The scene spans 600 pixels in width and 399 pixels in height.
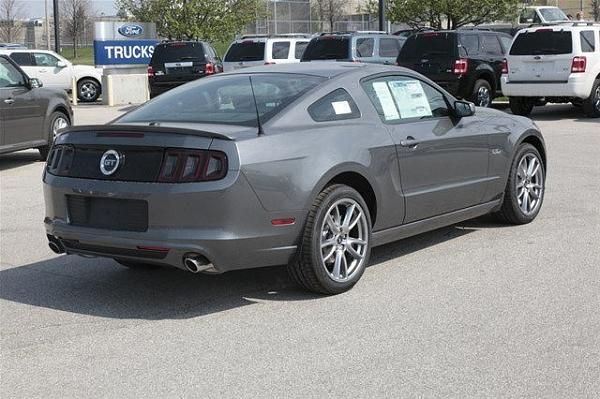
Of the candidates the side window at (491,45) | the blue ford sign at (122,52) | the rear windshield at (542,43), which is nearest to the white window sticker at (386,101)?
the rear windshield at (542,43)

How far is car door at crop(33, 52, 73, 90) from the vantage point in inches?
1110

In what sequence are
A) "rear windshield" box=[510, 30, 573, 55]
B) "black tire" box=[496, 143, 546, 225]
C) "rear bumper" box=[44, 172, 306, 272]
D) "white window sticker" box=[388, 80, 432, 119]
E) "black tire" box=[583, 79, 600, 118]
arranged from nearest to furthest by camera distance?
"rear bumper" box=[44, 172, 306, 272] → "white window sticker" box=[388, 80, 432, 119] → "black tire" box=[496, 143, 546, 225] → "rear windshield" box=[510, 30, 573, 55] → "black tire" box=[583, 79, 600, 118]

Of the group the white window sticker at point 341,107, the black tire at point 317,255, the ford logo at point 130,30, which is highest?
the ford logo at point 130,30

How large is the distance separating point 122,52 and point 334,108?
22.4m

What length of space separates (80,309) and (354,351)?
192cm

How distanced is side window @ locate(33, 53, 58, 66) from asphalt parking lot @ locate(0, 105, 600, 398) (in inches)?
849

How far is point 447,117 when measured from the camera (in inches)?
282

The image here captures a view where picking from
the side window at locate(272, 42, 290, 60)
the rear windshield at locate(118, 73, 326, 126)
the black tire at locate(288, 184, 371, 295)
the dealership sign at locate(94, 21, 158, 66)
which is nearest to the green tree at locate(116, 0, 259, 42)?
the dealership sign at locate(94, 21, 158, 66)

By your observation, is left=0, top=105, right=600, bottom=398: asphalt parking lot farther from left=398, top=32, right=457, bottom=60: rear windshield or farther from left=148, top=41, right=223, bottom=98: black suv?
left=148, top=41, right=223, bottom=98: black suv

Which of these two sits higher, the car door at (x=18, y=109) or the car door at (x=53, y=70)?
the car door at (x=53, y=70)

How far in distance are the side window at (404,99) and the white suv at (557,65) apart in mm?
11433

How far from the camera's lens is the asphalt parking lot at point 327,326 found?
14.5ft

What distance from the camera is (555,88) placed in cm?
1792

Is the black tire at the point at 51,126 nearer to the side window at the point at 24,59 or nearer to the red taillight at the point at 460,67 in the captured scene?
the red taillight at the point at 460,67
